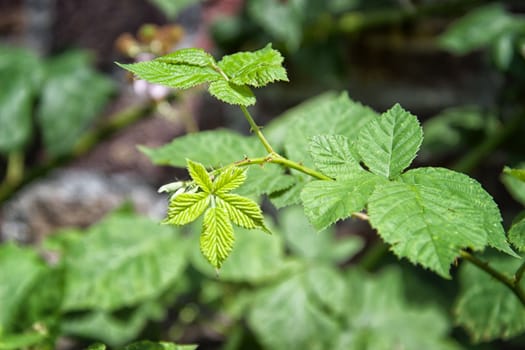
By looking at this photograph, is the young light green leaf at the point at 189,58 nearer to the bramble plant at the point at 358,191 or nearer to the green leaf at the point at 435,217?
the bramble plant at the point at 358,191

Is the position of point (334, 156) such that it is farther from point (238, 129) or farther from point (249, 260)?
point (238, 129)

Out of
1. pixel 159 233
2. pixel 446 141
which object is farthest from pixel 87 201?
pixel 446 141

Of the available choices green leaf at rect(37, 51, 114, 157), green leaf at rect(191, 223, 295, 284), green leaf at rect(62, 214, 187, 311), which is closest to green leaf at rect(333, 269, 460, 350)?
green leaf at rect(191, 223, 295, 284)

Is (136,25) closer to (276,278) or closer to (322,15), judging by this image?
(322,15)

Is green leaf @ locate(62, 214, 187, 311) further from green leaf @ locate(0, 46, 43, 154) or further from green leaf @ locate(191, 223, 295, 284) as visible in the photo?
green leaf @ locate(0, 46, 43, 154)

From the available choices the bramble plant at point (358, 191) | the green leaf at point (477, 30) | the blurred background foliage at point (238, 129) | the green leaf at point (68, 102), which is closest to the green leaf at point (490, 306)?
the blurred background foliage at point (238, 129)
